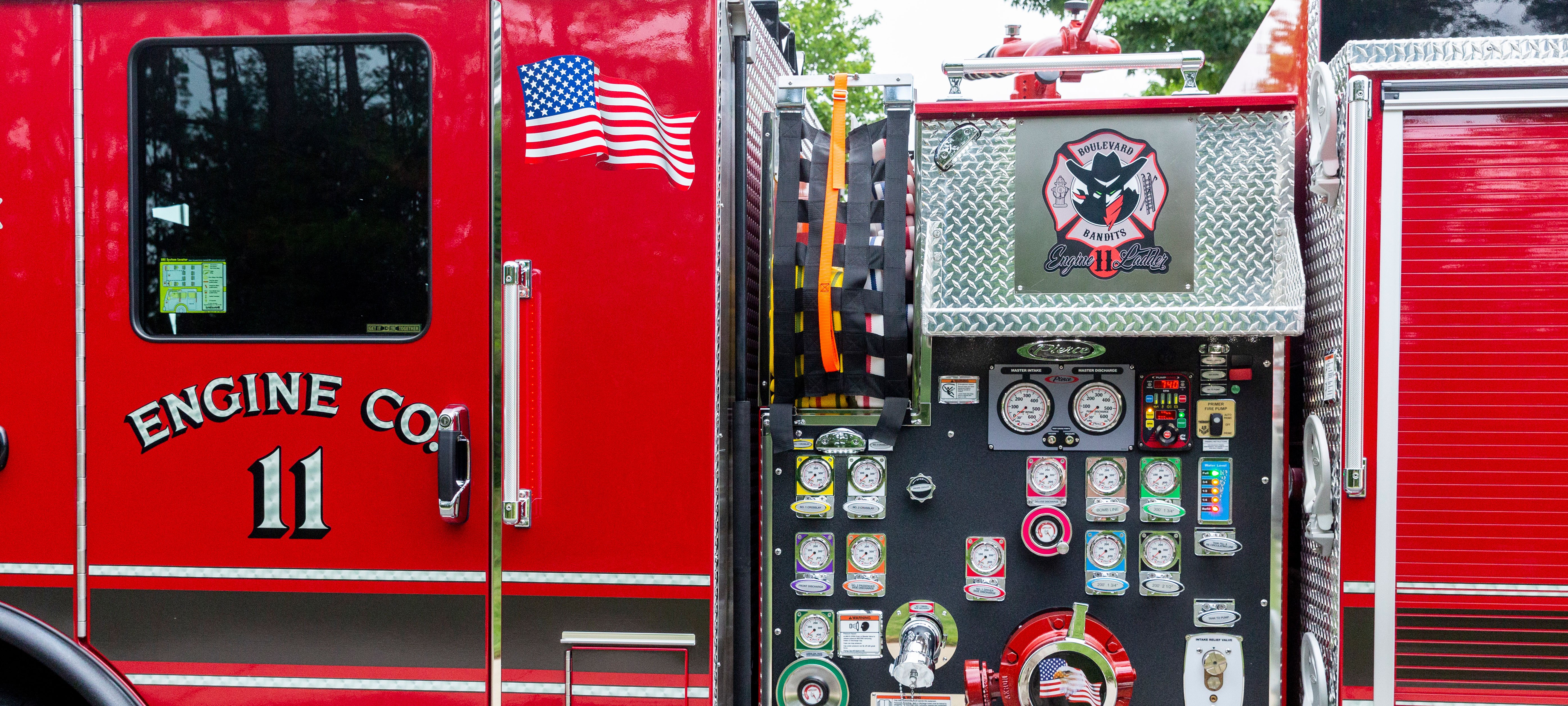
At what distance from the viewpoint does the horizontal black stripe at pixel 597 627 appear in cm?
246

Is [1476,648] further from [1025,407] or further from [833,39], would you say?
[833,39]

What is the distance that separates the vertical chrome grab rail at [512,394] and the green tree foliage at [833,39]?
11.9 metres

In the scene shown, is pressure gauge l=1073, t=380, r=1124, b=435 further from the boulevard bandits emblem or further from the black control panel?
the boulevard bandits emblem

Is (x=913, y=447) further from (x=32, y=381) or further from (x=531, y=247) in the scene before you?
(x=32, y=381)

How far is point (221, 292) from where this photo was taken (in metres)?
2.51

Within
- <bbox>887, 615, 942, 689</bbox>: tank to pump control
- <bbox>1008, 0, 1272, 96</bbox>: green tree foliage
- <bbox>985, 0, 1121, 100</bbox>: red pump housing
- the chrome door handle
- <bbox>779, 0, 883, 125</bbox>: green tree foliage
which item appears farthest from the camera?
<bbox>779, 0, 883, 125</bbox>: green tree foliage

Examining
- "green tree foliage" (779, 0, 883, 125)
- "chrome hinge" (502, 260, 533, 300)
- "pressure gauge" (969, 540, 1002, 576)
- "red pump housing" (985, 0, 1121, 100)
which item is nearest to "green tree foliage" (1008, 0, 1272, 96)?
"green tree foliage" (779, 0, 883, 125)

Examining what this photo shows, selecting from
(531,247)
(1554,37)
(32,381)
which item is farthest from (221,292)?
(1554,37)

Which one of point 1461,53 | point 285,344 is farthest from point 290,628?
point 1461,53

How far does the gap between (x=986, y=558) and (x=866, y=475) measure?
38 cm

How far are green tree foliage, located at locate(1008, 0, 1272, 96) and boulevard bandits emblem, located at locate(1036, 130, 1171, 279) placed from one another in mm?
7653

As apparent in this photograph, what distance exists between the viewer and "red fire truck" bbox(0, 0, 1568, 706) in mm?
2391

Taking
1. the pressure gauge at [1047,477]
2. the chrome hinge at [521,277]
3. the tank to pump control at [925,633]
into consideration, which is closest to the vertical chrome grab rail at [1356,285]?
the pressure gauge at [1047,477]

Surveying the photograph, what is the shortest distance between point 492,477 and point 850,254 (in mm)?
1081
